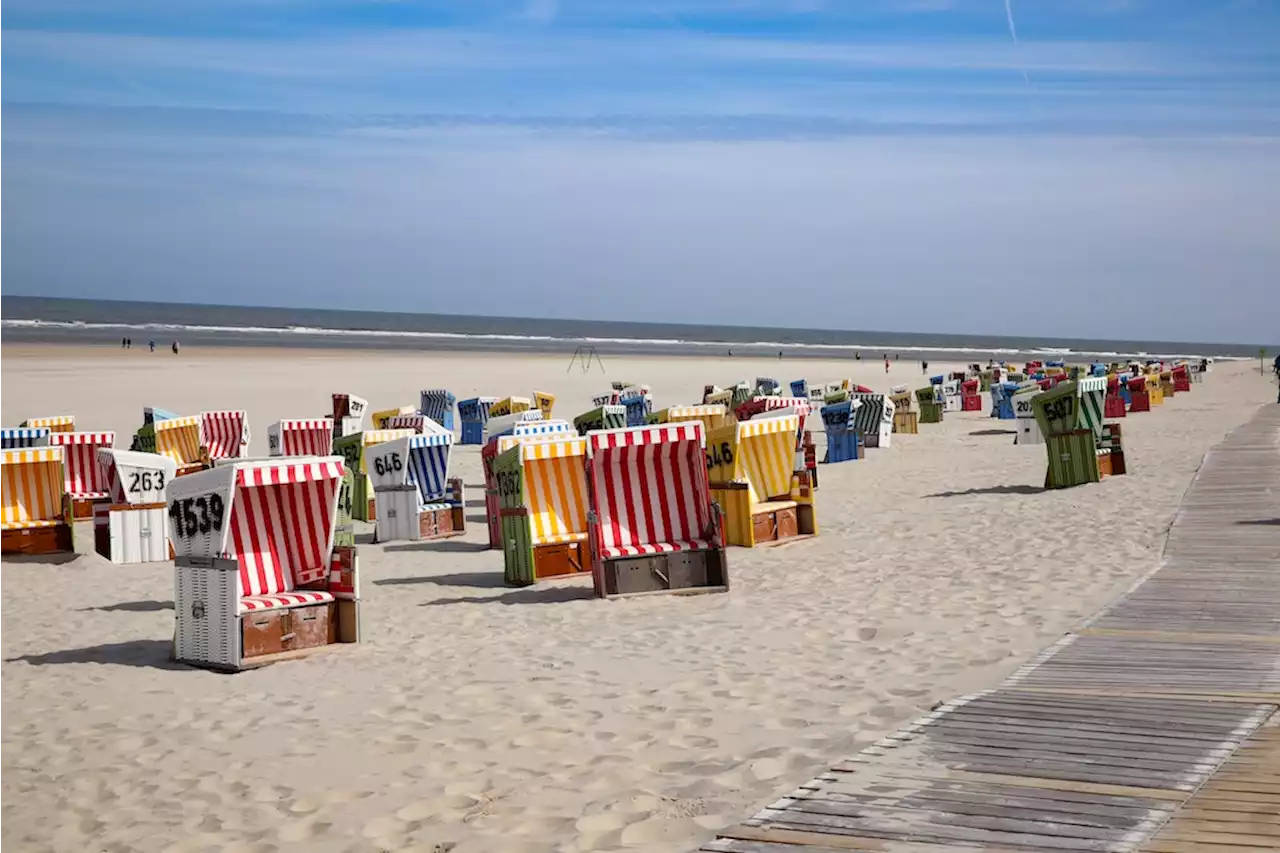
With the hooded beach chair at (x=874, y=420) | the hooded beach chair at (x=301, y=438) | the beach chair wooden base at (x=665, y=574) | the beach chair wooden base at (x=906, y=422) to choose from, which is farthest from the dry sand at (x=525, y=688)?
the beach chair wooden base at (x=906, y=422)

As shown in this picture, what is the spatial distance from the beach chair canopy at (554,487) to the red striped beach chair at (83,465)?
6.98 m

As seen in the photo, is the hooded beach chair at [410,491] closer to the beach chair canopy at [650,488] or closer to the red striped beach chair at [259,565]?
the beach chair canopy at [650,488]

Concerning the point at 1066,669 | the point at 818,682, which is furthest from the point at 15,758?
the point at 1066,669

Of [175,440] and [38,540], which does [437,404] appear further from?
[38,540]

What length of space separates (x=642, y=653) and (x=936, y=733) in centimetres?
301

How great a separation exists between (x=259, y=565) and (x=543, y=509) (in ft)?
10.4

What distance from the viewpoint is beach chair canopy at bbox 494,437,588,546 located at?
12516mm

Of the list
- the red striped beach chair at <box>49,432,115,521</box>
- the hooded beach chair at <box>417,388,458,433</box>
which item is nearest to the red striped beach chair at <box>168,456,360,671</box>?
the red striped beach chair at <box>49,432,115,521</box>

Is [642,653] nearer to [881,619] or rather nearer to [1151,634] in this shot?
[881,619]

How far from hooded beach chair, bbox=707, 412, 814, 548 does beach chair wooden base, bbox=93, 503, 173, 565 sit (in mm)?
5898

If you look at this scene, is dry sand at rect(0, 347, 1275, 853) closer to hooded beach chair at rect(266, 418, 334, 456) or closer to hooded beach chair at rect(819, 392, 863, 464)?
hooded beach chair at rect(266, 418, 334, 456)

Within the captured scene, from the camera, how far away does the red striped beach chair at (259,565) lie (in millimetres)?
9453

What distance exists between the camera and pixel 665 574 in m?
11.7

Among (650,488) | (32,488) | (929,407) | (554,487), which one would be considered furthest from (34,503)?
(929,407)
